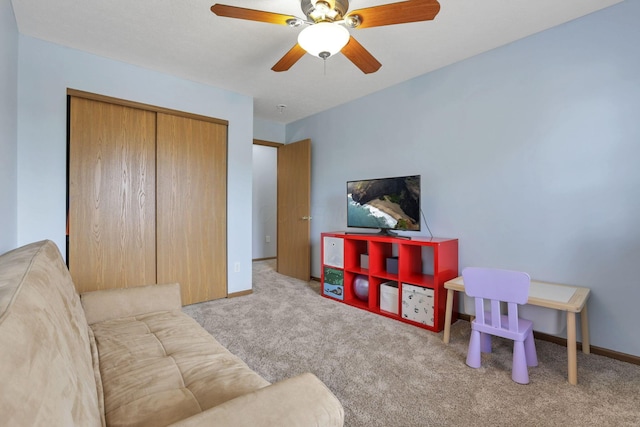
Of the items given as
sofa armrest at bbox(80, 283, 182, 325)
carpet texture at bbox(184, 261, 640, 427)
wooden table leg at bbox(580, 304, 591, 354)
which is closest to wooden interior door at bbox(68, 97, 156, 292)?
carpet texture at bbox(184, 261, 640, 427)

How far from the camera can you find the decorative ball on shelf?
10.5ft

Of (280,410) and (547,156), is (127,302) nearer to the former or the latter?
(280,410)

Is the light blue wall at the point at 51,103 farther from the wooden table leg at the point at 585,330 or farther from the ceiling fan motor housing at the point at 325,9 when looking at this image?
the wooden table leg at the point at 585,330

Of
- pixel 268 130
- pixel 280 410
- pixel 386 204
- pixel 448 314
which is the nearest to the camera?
pixel 280 410

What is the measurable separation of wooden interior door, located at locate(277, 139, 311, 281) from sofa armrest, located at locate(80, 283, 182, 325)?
2508mm

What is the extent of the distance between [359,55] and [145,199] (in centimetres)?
240

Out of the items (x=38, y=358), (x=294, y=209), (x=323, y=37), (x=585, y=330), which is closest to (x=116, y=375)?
(x=38, y=358)

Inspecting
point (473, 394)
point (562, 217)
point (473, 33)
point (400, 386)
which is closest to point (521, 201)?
point (562, 217)

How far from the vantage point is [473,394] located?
1.67 meters

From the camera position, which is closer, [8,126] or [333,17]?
[333,17]

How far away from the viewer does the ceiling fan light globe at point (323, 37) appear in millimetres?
1623

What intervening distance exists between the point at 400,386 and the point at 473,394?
1.29ft

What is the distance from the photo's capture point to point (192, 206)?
3260 mm

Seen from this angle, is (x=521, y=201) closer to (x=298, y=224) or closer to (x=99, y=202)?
(x=298, y=224)
